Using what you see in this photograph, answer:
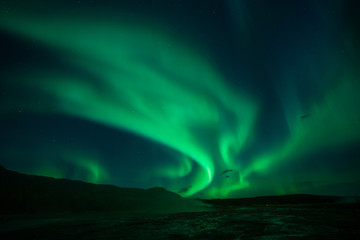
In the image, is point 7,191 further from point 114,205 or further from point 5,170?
point 5,170

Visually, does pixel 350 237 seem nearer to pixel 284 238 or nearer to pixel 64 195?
pixel 284 238

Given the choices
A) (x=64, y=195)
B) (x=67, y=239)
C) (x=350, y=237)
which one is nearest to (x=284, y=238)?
(x=350, y=237)

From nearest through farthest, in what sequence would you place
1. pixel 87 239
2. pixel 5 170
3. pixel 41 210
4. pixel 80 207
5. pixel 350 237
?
1. pixel 350 237
2. pixel 87 239
3. pixel 41 210
4. pixel 80 207
5. pixel 5 170

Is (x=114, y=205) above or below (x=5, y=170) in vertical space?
below

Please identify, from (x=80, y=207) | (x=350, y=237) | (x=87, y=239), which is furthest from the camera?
(x=80, y=207)

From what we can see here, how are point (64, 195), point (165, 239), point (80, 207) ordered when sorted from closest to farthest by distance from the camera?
point (165, 239), point (80, 207), point (64, 195)

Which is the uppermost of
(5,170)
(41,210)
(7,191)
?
(5,170)

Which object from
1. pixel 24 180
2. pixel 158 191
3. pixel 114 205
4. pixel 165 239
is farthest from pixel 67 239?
pixel 158 191

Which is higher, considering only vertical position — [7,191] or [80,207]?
[7,191]

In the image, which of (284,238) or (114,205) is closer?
(284,238)

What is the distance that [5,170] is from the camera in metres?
134

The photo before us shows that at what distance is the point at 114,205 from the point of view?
101188mm

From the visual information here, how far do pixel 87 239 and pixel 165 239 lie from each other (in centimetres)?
529

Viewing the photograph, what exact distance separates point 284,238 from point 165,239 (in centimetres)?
656
